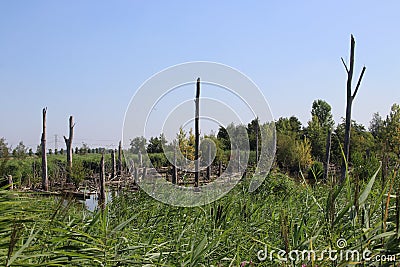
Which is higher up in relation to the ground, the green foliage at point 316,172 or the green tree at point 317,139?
the green tree at point 317,139

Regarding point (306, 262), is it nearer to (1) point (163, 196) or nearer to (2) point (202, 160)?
(1) point (163, 196)

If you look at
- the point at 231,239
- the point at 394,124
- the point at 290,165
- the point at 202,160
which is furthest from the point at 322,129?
the point at 231,239

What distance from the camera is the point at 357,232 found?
1656 mm

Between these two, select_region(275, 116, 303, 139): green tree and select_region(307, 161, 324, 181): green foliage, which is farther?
select_region(275, 116, 303, 139): green tree

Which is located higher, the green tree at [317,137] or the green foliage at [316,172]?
the green tree at [317,137]

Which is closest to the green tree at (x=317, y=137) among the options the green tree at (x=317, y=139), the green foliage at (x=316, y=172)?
the green tree at (x=317, y=139)

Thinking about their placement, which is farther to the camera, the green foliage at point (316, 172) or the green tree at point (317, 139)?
the green tree at point (317, 139)

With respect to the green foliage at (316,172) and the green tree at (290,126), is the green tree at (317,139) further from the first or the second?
the green foliage at (316,172)

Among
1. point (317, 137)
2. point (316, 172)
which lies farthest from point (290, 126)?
point (316, 172)

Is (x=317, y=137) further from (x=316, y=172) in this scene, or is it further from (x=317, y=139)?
(x=316, y=172)

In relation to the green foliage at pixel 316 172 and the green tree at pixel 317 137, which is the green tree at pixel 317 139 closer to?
the green tree at pixel 317 137

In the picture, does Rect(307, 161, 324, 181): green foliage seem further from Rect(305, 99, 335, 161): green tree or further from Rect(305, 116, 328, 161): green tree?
Rect(305, 116, 328, 161): green tree

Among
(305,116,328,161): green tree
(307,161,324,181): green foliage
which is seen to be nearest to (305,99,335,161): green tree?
(305,116,328,161): green tree

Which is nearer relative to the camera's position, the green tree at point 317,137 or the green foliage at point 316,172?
the green foliage at point 316,172
